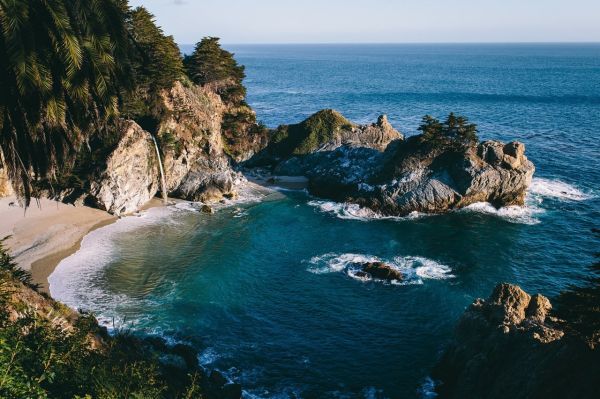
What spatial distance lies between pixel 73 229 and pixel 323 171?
3279 centimetres

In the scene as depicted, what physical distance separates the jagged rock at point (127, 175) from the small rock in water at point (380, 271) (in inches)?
1076

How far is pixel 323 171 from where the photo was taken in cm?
6288

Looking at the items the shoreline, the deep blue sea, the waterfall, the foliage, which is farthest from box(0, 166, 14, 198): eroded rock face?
the foliage

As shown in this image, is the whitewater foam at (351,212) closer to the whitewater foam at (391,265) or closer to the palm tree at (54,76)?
the whitewater foam at (391,265)

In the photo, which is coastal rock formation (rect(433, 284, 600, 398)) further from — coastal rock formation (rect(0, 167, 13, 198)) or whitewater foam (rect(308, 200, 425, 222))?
coastal rock formation (rect(0, 167, 13, 198))

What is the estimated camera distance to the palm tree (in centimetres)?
1055

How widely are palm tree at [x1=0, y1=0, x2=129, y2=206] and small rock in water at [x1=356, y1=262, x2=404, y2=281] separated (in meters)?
28.6

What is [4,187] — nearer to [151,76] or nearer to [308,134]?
[151,76]

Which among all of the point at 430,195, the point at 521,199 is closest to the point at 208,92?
the point at 430,195

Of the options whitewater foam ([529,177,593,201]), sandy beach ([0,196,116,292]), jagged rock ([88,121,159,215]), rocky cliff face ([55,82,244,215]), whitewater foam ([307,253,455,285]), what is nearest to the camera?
sandy beach ([0,196,116,292])

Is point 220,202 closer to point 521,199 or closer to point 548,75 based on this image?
point 521,199

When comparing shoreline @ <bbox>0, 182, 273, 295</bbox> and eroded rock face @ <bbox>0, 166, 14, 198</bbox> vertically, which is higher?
eroded rock face @ <bbox>0, 166, 14, 198</bbox>


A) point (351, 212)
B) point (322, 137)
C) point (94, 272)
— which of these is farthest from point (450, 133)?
point (94, 272)

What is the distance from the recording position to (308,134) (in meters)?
70.6
